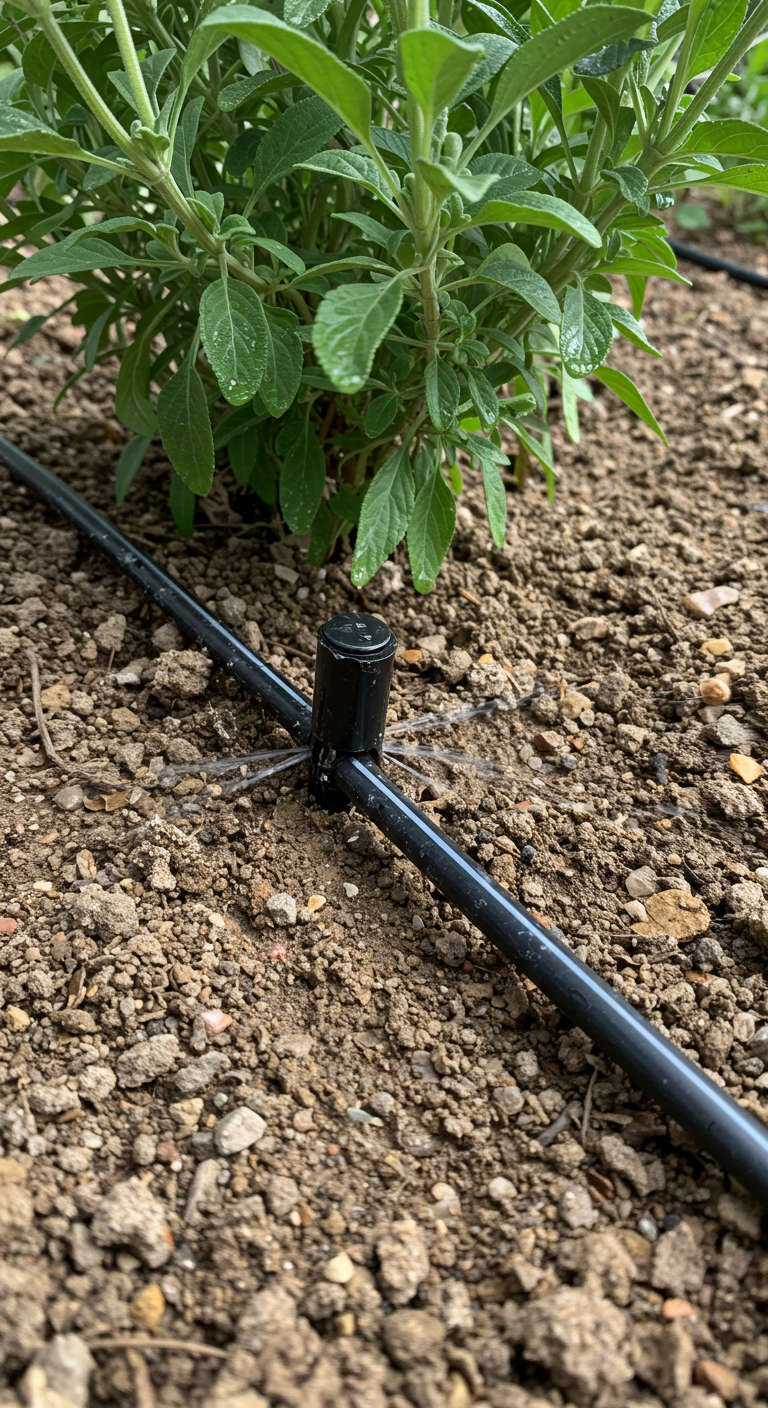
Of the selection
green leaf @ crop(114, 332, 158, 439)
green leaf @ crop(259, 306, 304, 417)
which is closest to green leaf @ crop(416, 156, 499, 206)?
green leaf @ crop(259, 306, 304, 417)

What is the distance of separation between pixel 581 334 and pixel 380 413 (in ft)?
0.99

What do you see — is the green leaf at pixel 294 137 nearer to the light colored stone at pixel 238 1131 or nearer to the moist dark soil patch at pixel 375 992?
the moist dark soil patch at pixel 375 992

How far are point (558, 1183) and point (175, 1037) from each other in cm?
46

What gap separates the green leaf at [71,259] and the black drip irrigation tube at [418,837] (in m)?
0.53

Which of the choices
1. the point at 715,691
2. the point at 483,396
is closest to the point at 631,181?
the point at 483,396

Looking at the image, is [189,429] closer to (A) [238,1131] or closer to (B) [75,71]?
(B) [75,71]

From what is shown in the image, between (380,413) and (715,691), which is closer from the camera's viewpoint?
(380,413)

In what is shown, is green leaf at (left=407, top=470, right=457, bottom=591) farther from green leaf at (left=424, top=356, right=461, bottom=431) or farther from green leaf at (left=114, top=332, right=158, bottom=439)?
green leaf at (left=114, top=332, right=158, bottom=439)

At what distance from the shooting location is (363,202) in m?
1.60

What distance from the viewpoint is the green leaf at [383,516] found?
1431 millimetres

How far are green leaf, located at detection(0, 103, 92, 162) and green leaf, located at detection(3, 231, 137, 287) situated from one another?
0.13m

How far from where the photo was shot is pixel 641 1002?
4.30 ft

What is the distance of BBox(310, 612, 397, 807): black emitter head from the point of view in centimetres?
141

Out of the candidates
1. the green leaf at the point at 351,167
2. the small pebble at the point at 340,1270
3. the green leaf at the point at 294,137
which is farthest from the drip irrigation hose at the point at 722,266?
the small pebble at the point at 340,1270
